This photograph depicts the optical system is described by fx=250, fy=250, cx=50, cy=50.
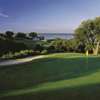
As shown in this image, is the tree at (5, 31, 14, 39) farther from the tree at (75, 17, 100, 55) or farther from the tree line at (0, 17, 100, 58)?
the tree at (75, 17, 100, 55)

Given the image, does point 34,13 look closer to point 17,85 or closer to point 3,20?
point 3,20

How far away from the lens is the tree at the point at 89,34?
59.6 ft

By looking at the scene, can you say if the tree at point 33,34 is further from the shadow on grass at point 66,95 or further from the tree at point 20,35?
the shadow on grass at point 66,95

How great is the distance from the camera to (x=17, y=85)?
505 cm

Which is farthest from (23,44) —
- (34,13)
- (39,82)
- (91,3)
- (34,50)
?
(39,82)

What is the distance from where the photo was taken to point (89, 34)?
62.5 ft

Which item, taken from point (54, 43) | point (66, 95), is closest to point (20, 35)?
point (54, 43)

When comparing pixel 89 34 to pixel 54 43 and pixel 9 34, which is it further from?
pixel 9 34

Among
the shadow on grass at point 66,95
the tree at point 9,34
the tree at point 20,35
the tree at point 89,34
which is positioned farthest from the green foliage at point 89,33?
the shadow on grass at point 66,95

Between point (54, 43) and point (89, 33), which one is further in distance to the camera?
point (89, 33)

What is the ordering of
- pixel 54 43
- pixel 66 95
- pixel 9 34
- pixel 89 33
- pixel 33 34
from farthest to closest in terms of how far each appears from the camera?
pixel 89 33, pixel 54 43, pixel 33 34, pixel 9 34, pixel 66 95

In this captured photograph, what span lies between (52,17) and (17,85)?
6.24 metres

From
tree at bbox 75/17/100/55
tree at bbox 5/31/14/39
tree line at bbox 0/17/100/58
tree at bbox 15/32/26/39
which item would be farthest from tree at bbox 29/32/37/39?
tree at bbox 75/17/100/55

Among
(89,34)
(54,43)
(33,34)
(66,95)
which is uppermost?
(33,34)
